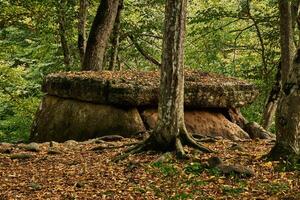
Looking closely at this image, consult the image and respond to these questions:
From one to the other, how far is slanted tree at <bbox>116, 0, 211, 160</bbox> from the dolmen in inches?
136

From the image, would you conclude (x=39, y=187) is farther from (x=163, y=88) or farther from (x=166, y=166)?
(x=163, y=88)

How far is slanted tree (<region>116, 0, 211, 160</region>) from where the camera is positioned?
8.70 meters

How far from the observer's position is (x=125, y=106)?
12.9 metres

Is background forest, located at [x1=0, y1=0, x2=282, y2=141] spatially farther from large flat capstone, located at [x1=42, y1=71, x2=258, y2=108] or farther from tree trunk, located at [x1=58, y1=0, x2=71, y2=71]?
large flat capstone, located at [x1=42, y1=71, x2=258, y2=108]

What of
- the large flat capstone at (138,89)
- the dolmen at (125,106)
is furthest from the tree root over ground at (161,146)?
the large flat capstone at (138,89)

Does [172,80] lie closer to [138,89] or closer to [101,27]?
[138,89]

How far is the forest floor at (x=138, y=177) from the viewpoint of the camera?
23.0 ft

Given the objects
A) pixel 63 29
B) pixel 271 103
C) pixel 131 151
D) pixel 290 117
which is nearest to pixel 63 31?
pixel 63 29

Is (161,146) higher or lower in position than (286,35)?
lower

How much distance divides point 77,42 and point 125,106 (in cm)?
811

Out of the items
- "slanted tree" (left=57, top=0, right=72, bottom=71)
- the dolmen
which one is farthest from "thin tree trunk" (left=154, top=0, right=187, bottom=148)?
"slanted tree" (left=57, top=0, right=72, bottom=71)

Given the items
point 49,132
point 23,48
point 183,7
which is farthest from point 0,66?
point 183,7

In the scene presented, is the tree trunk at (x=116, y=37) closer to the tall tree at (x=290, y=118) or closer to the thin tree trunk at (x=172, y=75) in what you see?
the thin tree trunk at (x=172, y=75)

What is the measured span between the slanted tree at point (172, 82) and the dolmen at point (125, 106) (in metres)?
3.44
